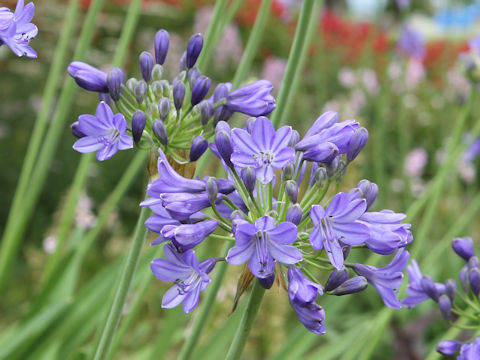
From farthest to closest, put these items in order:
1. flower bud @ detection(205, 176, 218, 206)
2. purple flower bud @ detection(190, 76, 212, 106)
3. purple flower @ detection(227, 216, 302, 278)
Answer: purple flower bud @ detection(190, 76, 212, 106) < flower bud @ detection(205, 176, 218, 206) < purple flower @ detection(227, 216, 302, 278)

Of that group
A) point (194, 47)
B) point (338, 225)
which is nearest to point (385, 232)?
point (338, 225)

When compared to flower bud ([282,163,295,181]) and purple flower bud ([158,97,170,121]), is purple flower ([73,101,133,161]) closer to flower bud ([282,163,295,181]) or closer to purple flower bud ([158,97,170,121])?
purple flower bud ([158,97,170,121])

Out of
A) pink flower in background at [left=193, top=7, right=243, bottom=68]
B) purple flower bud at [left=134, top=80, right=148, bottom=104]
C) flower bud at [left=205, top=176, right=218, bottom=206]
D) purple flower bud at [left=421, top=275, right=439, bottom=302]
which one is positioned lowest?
purple flower bud at [left=421, top=275, right=439, bottom=302]

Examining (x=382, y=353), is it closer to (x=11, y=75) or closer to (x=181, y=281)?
(x=181, y=281)

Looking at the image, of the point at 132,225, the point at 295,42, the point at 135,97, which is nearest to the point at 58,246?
the point at 135,97

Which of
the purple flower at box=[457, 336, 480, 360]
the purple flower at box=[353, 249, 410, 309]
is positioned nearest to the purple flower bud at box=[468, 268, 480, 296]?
the purple flower at box=[457, 336, 480, 360]

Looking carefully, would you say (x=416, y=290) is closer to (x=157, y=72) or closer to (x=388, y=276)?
(x=388, y=276)

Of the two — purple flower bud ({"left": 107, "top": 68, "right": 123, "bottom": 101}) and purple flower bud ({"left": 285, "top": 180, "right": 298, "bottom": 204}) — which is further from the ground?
purple flower bud ({"left": 107, "top": 68, "right": 123, "bottom": 101})
